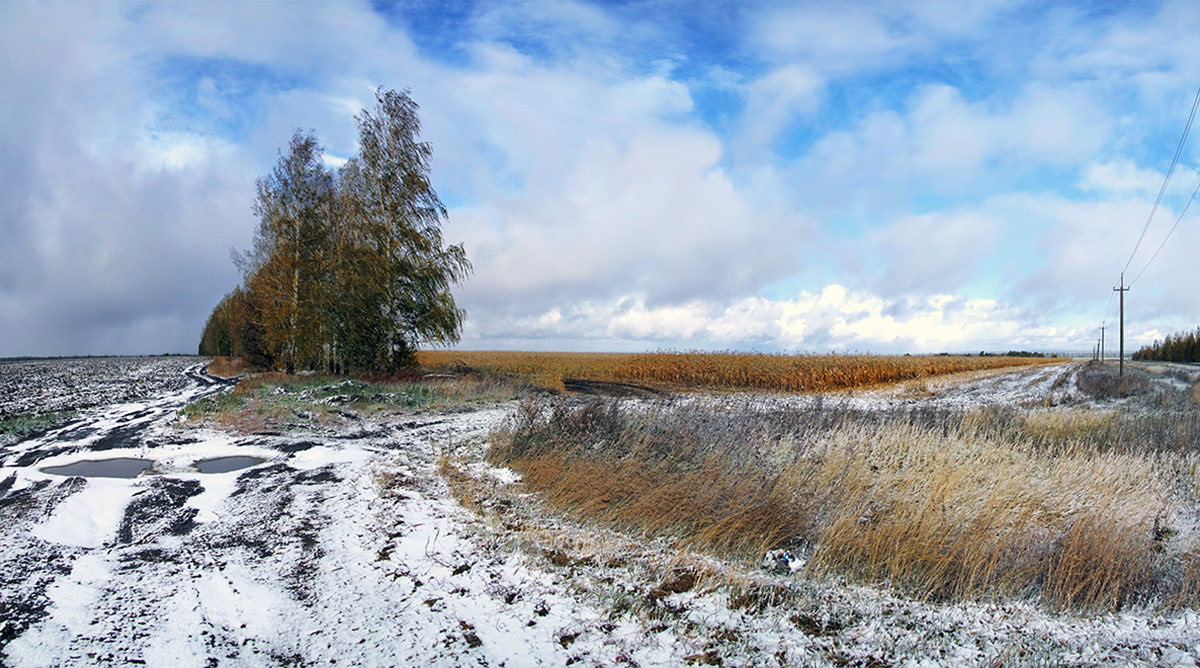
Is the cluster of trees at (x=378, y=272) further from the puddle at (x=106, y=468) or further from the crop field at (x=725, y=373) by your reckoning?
the puddle at (x=106, y=468)

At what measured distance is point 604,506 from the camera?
630 centimetres

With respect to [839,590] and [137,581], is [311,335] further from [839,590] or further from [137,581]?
[839,590]

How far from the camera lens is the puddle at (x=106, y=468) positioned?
320 inches

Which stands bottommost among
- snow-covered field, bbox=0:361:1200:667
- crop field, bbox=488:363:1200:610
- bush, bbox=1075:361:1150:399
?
snow-covered field, bbox=0:361:1200:667

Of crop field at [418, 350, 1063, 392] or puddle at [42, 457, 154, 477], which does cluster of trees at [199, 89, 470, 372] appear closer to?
crop field at [418, 350, 1063, 392]

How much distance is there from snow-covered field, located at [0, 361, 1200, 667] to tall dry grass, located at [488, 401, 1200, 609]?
1.27 ft

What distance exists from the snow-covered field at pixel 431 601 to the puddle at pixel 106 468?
49.3 inches

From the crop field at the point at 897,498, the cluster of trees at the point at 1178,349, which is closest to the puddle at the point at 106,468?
the crop field at the point at 897,498

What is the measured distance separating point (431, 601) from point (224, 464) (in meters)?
6.31

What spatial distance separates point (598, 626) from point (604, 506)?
2.39 m

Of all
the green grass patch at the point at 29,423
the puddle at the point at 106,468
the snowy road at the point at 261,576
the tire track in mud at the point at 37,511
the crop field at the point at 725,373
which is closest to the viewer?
the snowy road at the point at 261,576

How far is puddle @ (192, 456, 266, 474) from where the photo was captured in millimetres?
8391

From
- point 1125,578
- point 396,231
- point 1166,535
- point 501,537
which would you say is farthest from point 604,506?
point 396,231

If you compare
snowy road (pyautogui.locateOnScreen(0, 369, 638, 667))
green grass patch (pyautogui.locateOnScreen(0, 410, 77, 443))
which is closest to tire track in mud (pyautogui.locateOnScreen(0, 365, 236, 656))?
snowy road (pyautogui.locateOnScreen(0, 369, 638, 667))
